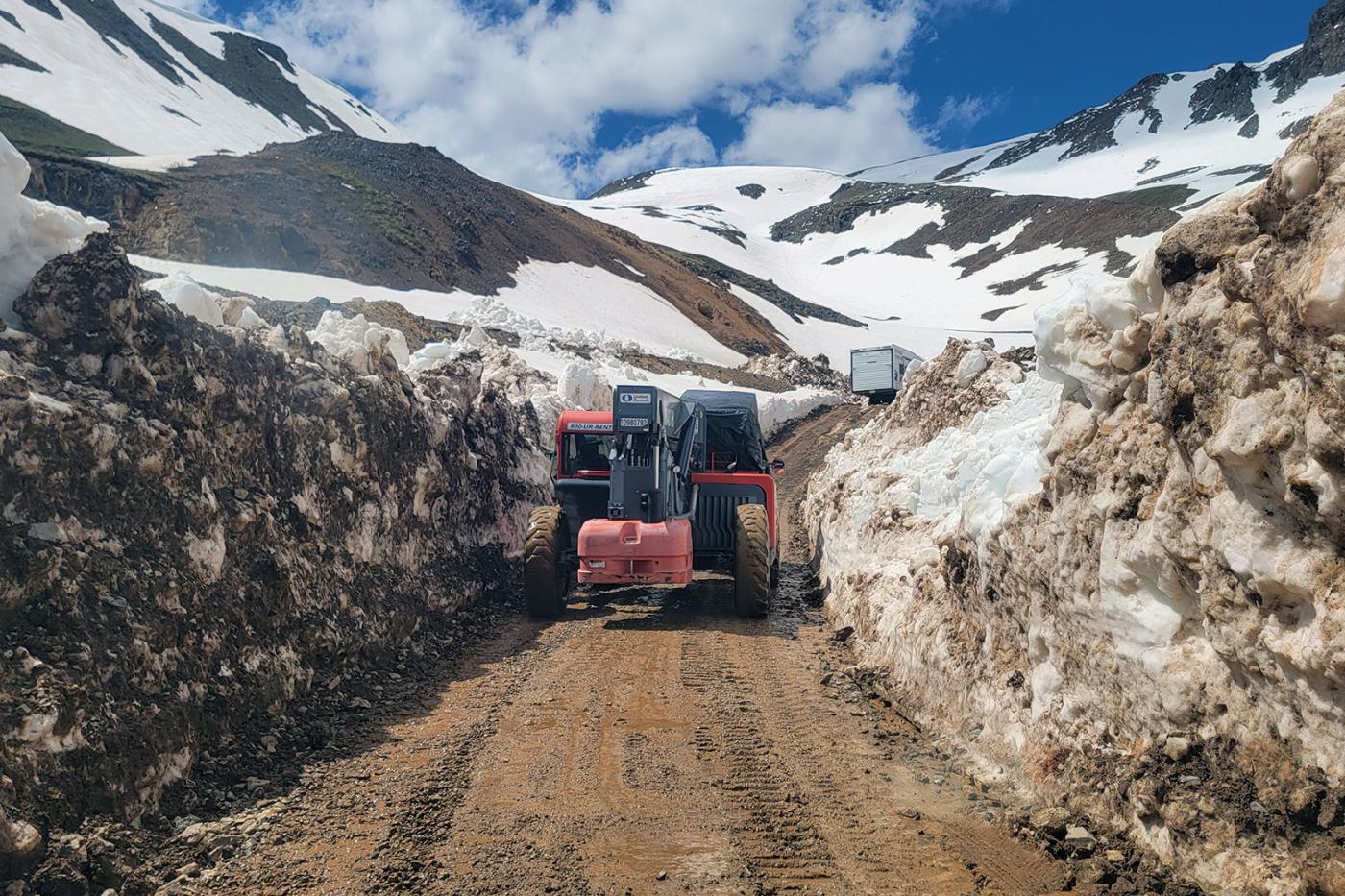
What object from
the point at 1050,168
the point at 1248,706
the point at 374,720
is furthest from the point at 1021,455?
the point at 1050,168

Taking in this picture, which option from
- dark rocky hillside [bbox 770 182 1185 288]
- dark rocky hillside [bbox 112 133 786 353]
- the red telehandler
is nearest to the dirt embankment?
the red telehandler

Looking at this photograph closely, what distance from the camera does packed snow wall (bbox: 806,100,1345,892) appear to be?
3.90 m

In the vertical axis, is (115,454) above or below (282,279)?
below

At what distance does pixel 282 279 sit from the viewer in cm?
3797

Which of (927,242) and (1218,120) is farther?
(1218,120)

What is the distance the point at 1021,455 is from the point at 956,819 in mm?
3031

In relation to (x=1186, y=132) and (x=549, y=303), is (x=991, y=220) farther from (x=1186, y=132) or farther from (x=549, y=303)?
(x=549, y=303)

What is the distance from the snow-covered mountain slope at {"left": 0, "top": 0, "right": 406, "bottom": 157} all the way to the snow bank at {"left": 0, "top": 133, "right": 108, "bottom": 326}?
53924mm

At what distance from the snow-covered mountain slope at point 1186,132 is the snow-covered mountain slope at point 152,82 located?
94.3 meters

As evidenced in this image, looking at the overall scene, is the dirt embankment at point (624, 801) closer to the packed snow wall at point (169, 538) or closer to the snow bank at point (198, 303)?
the packed snow wall at point (169, 538)

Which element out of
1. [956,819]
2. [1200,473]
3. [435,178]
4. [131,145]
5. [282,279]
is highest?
[131,145]

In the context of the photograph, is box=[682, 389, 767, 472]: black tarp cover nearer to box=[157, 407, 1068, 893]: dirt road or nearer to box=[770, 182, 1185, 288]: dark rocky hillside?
box=[157, 407, 1068, 893]: dirt road

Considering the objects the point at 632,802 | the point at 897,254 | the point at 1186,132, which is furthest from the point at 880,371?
the point at 1186,132

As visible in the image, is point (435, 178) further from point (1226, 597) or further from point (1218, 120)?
point (1218, 120)
